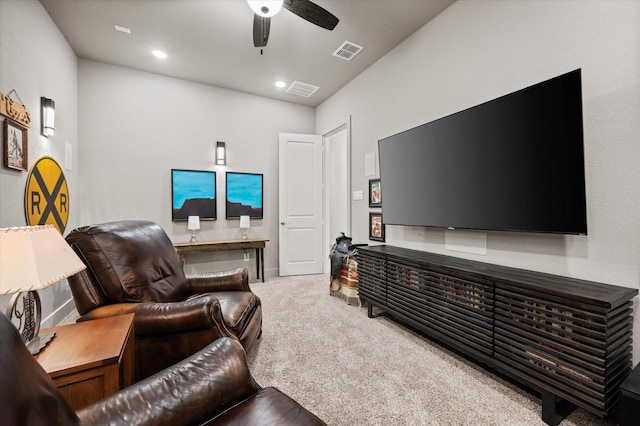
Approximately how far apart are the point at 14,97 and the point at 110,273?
1.70 m

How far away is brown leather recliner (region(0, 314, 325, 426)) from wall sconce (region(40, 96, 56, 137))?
2.82 m

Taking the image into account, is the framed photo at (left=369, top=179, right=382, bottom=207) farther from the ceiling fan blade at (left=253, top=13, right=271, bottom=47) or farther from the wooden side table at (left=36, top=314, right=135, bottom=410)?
the wooden side table at (left=36, top=314, right=135, bottom=410)

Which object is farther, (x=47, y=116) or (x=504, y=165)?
(x=47, y=116)

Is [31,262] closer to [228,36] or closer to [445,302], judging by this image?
[445,302]

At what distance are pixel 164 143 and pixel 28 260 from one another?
3.42 meters

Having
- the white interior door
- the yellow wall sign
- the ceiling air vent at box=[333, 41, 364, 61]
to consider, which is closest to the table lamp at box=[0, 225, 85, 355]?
the yellow wall sign

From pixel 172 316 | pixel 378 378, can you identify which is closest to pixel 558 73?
pixel 378 378

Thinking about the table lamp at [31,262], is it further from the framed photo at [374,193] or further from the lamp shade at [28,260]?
the framed photo at [374,193]

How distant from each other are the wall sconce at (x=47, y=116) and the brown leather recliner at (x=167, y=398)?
2.82 metres

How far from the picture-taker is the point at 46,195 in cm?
272

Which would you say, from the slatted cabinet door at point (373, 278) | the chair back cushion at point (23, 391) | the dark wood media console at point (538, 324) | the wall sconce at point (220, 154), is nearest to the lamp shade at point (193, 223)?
the wall sconce at point (220, 154)

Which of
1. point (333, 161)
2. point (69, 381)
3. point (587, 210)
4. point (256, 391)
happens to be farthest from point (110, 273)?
point (333, 161)

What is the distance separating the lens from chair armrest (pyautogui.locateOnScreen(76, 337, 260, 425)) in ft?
2.77

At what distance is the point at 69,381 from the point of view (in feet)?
3.48
